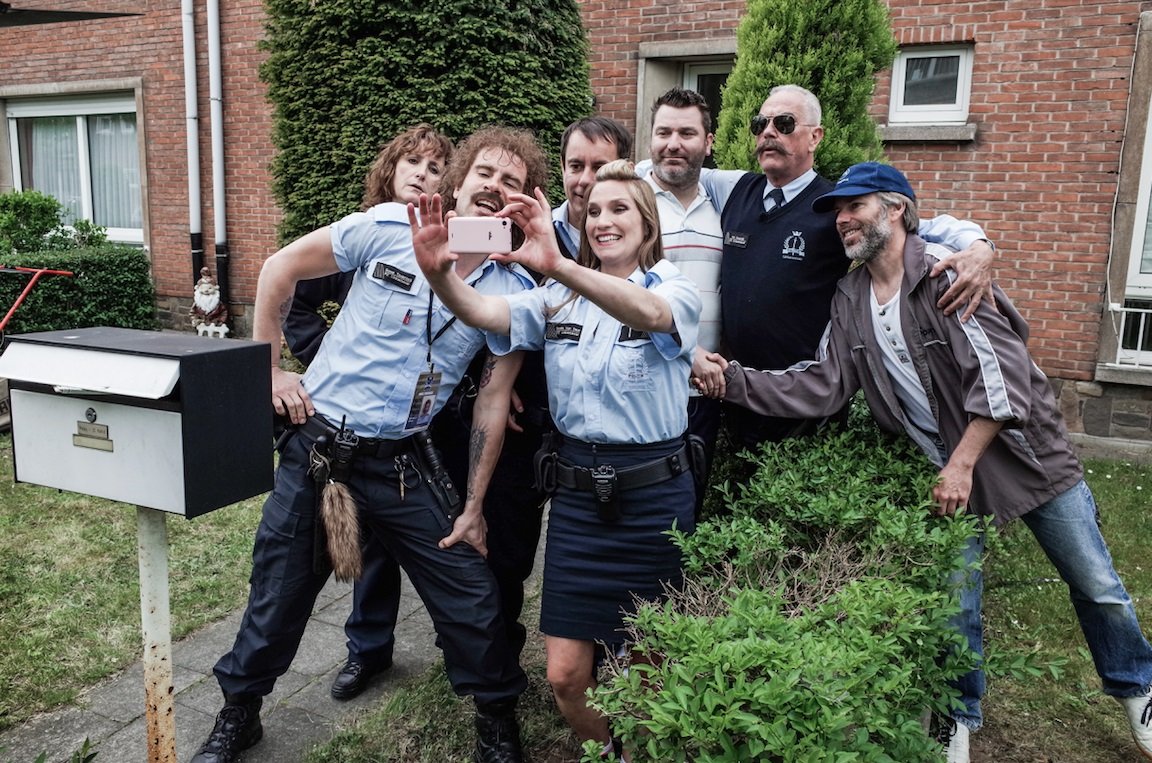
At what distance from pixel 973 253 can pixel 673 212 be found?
3.37 ft

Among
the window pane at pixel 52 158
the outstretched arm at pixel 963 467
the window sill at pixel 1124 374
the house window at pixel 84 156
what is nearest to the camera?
the outstretched arm at pixel 963 467

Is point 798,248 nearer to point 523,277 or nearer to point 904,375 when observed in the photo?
point 904,375

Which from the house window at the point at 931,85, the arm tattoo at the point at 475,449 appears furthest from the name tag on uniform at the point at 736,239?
the house window at the point at 931,85

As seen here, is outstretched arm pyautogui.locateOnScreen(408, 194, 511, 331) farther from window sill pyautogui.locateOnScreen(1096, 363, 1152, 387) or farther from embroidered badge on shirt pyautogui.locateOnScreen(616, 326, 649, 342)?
window sill pyautogui.locateOnScreen(1096, 363, 1152, 387)

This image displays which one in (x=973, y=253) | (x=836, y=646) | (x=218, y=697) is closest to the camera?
(x=836, y=646)

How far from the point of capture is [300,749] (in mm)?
3162

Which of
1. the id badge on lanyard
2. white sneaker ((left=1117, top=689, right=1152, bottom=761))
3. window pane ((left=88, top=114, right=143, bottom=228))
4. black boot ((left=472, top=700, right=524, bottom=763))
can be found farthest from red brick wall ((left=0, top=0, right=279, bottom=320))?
white sneaker ((left=1117, top=689, right=1152, bottom=761))

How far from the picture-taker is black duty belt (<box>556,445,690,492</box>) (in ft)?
8.49

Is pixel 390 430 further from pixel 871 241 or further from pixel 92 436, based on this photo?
pixel 871 241

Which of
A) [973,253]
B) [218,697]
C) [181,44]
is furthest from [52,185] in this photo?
[973,253]

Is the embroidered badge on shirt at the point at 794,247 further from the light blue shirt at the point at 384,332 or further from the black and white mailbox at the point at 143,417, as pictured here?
the black and white mailbox at the point at 143,417

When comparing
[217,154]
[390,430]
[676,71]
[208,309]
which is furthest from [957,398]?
[217,154]

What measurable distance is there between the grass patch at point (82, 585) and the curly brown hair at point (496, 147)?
2.54 metres

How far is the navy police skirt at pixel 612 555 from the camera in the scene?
2627mm
